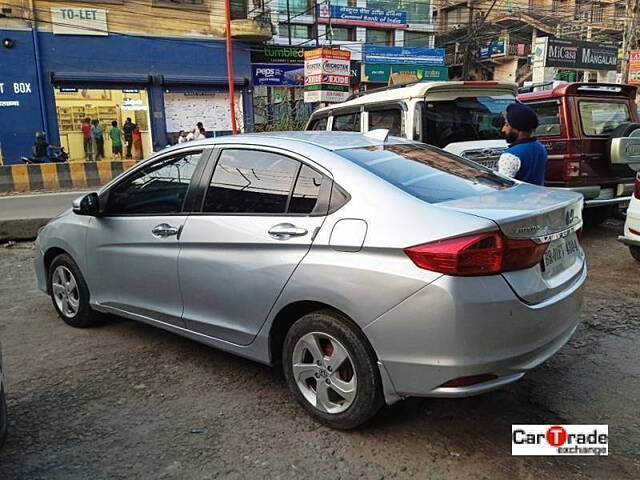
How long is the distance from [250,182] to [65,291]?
7.23 ft

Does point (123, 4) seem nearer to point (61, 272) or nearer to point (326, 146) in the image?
point (61, 272)

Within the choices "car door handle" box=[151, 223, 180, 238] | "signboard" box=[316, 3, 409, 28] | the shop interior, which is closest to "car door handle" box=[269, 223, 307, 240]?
"car door handle" box=[151, 223, 180, 238]

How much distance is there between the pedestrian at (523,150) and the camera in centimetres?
445

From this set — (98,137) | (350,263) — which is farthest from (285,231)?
(98,137)

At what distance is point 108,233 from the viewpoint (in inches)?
158

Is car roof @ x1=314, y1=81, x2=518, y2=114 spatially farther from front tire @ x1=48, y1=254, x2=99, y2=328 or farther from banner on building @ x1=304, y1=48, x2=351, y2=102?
banner on building @ x1=304, y1=48, x2=351, y2=102

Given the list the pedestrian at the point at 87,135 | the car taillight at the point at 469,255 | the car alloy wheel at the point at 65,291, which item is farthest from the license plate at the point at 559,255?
the pedestrian at the point at 87,135

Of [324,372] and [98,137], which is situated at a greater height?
[98,137]

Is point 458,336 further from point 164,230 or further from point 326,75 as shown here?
point 326,75

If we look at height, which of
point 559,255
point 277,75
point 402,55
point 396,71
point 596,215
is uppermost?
point 402,55

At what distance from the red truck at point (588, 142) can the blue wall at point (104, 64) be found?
1788 cm

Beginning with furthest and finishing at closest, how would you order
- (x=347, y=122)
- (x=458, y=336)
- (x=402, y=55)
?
(x=402, y=55) < (x=347, y=122) < (x=458, y=336)

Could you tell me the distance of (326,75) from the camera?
468 inches

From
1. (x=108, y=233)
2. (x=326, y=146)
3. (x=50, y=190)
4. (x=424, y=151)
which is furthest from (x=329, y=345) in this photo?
(x=50, y=190)
